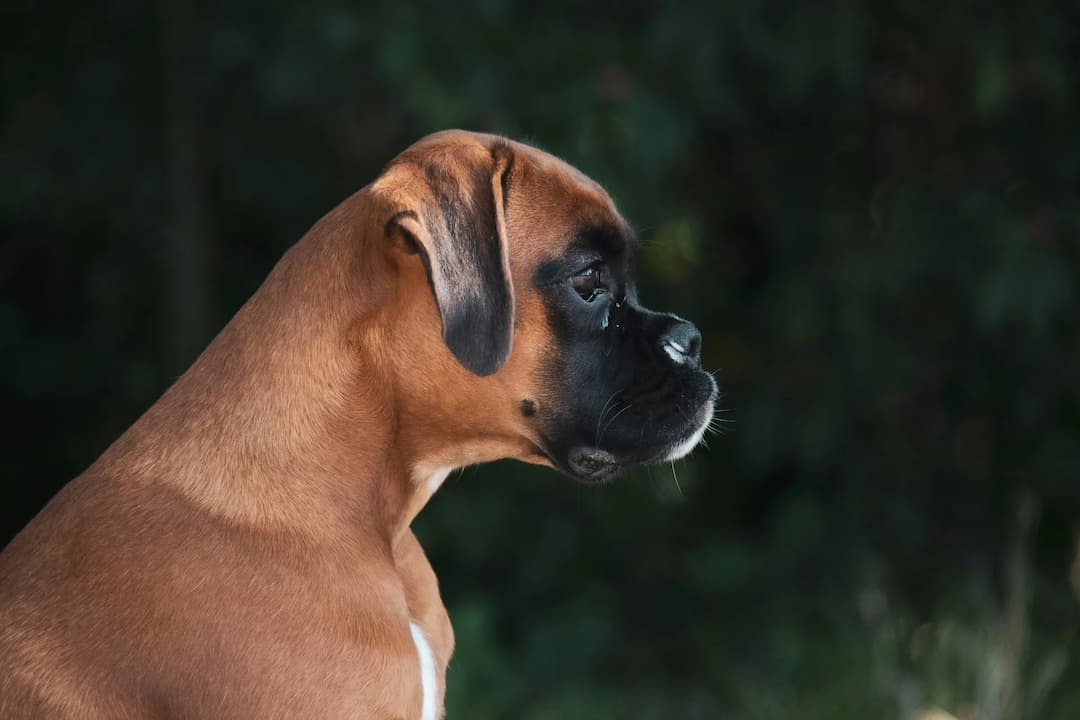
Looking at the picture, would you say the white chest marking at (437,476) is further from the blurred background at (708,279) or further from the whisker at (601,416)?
the blurred background at (708,279)

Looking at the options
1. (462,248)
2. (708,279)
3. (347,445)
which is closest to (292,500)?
(347,445)

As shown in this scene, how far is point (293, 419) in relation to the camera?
2953 mm

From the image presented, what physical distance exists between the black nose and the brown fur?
335 mm

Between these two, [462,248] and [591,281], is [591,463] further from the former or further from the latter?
[462,248]

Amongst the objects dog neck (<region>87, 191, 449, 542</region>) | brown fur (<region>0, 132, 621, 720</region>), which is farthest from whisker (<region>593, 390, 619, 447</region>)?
dog neck (<region>87, 191, 449, 542</region>)

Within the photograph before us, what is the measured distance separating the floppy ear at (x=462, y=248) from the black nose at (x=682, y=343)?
1.82ft

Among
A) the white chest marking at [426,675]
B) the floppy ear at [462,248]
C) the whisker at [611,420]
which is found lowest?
the white chest marking at [426,675]

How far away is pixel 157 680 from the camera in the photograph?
274cm

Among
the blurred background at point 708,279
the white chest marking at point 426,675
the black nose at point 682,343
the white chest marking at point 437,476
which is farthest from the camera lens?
the blurred background at point 708,279

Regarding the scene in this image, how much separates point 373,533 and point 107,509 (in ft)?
1.78

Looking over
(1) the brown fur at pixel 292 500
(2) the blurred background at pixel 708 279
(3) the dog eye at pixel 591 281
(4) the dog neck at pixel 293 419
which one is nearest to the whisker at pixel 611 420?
(1) the brown fur at pixel 292 500

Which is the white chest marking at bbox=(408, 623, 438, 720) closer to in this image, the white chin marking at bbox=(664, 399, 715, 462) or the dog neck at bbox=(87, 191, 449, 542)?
the dog neck at bbox=(87, 191, 449, 542)

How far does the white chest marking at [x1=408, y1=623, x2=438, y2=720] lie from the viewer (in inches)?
118

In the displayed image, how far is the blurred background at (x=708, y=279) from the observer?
5875 mm
